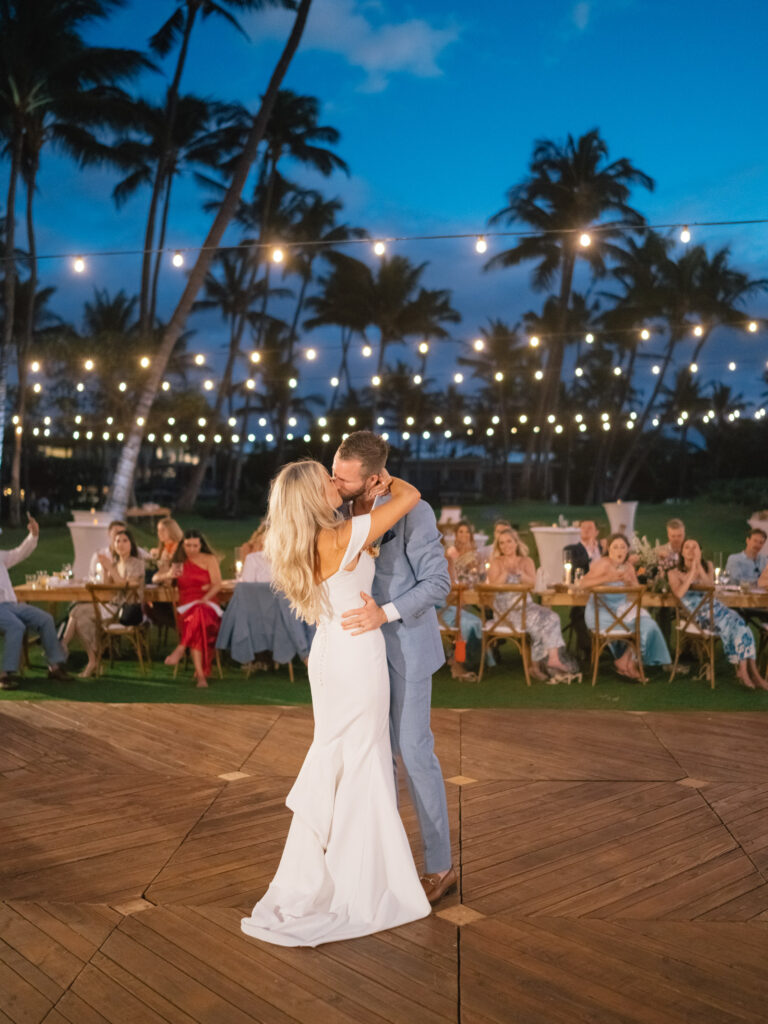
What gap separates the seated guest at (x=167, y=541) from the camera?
→ 8.76 meters

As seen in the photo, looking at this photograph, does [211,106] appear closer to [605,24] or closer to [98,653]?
[605,24]

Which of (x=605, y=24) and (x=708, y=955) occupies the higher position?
(x=605, y=24)

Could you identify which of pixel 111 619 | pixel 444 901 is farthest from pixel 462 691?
pixel 444 901

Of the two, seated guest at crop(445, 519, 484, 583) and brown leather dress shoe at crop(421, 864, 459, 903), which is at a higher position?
seated guest at crop(445, 519, 484, 583)

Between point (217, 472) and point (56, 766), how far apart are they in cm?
6618

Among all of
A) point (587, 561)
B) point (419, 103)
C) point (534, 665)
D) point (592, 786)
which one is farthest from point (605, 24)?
point (592, 786)

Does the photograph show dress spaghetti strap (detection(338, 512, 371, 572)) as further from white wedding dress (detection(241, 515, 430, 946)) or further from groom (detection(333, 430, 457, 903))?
groom (detection(333, 430, 457, 903))

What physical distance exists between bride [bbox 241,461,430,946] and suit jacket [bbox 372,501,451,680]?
0.32ft

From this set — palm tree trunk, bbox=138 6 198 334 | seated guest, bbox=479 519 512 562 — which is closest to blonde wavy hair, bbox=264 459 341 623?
seated guest, bbox=479 519 512 562

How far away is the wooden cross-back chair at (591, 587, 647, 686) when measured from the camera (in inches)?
298

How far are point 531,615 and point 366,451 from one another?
5314mm

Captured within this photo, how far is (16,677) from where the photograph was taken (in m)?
7.54

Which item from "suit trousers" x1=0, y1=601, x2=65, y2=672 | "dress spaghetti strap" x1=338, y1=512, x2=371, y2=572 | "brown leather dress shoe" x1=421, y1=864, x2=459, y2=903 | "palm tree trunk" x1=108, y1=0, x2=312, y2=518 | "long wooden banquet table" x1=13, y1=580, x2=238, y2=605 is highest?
"palm tree trunk" x1=108, y1=0, x2=312, y2=518

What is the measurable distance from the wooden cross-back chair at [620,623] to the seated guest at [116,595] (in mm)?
3989
